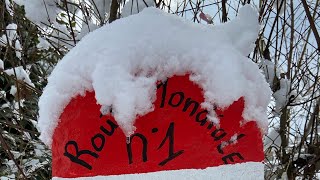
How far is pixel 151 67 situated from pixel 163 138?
0.16 metres

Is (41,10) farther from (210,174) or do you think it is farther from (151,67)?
(210,174)

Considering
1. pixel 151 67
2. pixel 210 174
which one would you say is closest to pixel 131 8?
pixel 151 67

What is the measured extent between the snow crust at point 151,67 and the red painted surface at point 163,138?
22 millimetres

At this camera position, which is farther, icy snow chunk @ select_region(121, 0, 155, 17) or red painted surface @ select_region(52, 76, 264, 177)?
icy snow chunk @ select_region(121, 0, 155, 17)

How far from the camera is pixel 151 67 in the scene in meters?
1.08

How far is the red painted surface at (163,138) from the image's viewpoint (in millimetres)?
1059

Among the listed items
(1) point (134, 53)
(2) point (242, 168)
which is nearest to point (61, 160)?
(1) point (134, 53)

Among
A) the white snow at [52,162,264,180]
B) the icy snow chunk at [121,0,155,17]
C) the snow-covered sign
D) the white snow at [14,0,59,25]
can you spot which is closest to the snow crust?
the snow-covered sign

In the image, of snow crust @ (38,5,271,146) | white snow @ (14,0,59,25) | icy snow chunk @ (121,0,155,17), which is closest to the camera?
snow crust @ (38,5,271,146)

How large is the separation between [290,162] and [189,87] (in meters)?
1.80

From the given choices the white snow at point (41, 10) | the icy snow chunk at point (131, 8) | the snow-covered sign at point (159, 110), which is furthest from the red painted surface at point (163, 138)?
the white snow at point (41, 10)

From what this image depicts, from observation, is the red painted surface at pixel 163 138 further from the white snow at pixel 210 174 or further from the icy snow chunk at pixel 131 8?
the icy snow chunk at pixel 131 8

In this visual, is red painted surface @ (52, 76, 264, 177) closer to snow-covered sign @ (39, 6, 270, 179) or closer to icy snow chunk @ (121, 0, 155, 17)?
snow-covered sign @ (39, 6, 270, 179)

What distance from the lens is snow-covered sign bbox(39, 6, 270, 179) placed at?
1054mm
